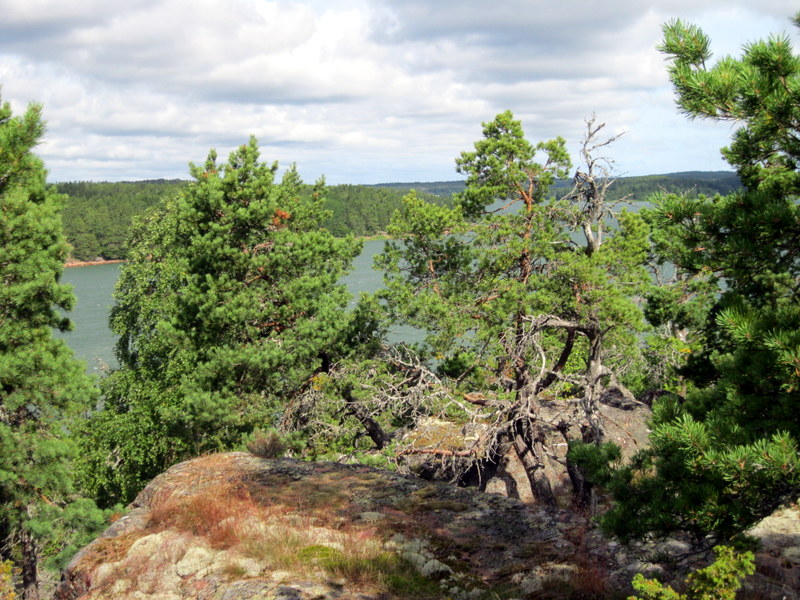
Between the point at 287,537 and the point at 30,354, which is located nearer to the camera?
the point at 287,537

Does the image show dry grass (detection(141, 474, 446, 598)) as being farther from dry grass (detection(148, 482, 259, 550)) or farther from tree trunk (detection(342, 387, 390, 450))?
tree trunk (detection(342, 387, 390, 450))

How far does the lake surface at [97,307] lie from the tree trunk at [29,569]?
8.13 m

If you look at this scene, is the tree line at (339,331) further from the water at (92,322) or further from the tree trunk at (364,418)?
the water at (92,322)

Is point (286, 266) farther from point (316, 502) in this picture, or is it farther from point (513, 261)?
point (316, 502)

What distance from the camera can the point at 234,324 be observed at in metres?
15.2

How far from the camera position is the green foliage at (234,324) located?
48.6 ft

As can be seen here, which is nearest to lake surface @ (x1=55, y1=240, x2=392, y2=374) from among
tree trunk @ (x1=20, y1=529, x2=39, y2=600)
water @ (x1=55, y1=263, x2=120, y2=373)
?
water @ (x1=55, y1=263, x2=120, y2=373)

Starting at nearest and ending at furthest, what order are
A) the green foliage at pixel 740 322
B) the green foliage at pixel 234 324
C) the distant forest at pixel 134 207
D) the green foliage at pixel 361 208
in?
1. the green foliage at pixel 740 322
2. the green foliage at pixel 234 324
3. the distant forest at pixel 134 207
4. the green foliage at pixel 361 208

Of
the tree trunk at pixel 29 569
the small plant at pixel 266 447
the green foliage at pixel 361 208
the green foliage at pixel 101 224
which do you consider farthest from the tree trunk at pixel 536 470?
the green foliage at pixel 361 208

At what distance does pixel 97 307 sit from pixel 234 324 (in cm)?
3401

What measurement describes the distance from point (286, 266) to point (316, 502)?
881 centimetres

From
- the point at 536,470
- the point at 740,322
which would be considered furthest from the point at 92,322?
the point at 740,322

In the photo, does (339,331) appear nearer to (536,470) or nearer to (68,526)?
(536,470)

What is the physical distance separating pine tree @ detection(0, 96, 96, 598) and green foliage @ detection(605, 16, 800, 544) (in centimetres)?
1188
